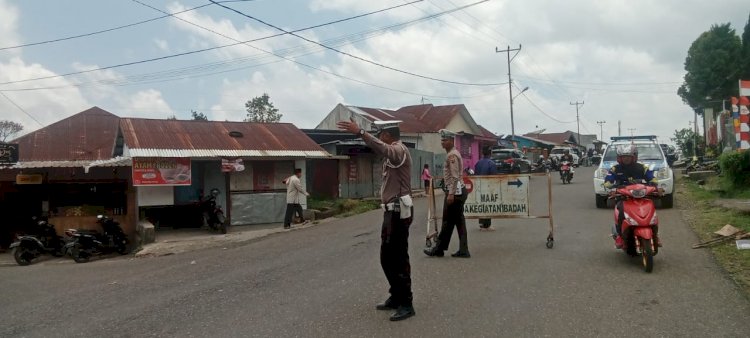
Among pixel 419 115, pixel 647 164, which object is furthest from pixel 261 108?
pixel 647 164

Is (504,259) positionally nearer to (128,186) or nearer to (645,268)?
(645,268)

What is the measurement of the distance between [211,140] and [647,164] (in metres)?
12.2

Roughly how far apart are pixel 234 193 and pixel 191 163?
1516 millimetres

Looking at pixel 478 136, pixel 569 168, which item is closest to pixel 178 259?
pixel 569 168

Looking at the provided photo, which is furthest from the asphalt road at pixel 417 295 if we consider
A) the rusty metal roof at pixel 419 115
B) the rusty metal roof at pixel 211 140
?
the rusty metal roof at pixel 419 115

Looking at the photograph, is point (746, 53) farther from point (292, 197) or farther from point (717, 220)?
point (292, 197)

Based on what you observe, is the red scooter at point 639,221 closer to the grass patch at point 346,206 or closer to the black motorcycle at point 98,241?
the grass patch at point 346,206

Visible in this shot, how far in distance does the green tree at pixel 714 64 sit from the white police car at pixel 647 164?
28.4 m

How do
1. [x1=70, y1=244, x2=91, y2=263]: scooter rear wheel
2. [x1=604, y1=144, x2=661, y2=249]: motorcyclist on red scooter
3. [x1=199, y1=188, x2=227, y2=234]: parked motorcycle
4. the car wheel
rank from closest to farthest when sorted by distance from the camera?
[x1=604, y1=144, x2=661, y2=249]: motorcyclist on red scooter → [x1=70, y1=244, x2=91, y2=263]: scooter rear wheel → the car wheel → [x1=199, y1=188, x2=227, y2=234]: parked motorcycle

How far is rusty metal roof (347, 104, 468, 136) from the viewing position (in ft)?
110

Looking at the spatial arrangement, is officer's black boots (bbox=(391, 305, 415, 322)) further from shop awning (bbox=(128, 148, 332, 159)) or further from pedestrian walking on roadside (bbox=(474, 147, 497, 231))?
shop awning (bbox=(128, 148, 332, 159))

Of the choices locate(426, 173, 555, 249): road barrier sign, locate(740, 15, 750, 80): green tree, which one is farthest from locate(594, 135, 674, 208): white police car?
locate(740, 15, 750, 80): green tree

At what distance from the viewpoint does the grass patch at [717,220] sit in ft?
21.7

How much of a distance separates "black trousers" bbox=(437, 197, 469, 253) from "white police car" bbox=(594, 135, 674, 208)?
6508 mm
